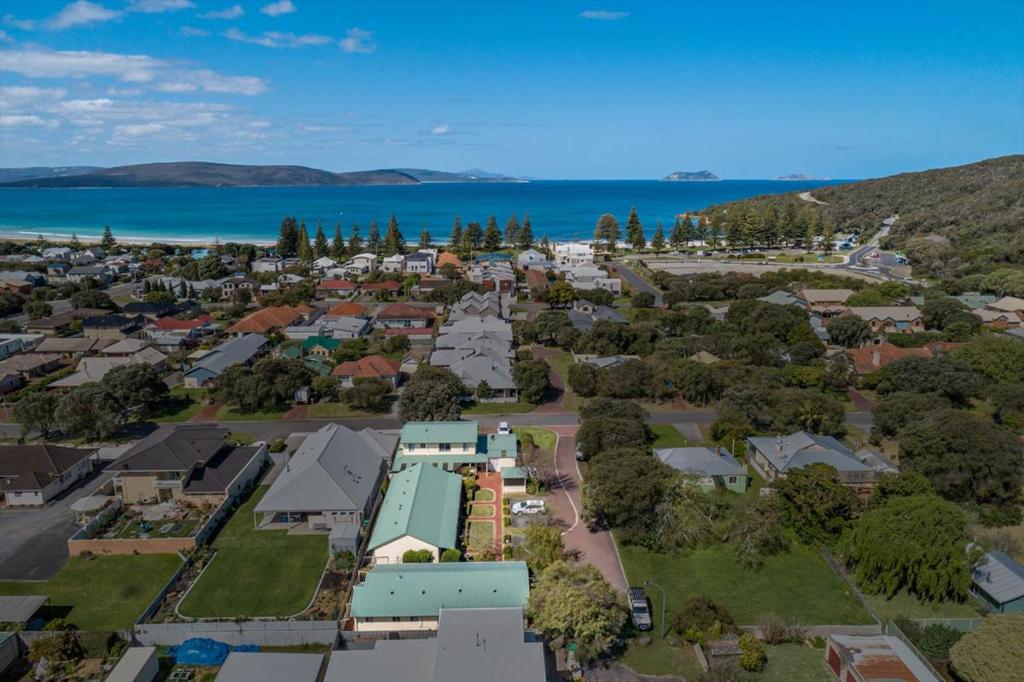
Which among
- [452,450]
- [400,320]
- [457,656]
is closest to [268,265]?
[400,320]

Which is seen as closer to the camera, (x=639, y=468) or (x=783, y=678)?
(x=783, y=678)

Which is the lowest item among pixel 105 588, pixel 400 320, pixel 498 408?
pixel 105 588

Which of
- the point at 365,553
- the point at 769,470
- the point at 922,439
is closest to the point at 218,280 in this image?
the point at 365,553

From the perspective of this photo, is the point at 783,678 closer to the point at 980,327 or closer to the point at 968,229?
the point at 980,327

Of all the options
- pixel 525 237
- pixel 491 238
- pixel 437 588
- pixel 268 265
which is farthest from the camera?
pixel 525 237

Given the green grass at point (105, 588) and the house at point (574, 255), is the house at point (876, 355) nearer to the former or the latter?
the green grass at point (105, 588)

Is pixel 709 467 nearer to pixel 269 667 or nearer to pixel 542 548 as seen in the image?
pixel 542 548
